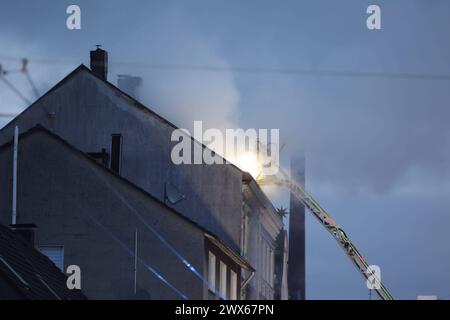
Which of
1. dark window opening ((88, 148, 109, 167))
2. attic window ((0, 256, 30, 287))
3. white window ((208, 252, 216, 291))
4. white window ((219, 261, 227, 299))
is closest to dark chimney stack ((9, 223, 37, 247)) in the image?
attic window ((0, 256, 30, 287))

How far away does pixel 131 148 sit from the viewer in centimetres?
4378

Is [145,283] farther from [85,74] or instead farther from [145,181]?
[85,74]

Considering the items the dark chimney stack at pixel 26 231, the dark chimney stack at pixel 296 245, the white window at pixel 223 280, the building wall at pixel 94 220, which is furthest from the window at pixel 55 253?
the dark chimney stack at pixel 296 245

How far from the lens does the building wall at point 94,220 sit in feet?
112

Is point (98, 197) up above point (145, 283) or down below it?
above

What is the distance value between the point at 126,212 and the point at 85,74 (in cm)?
1043

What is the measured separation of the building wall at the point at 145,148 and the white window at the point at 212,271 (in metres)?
6.09

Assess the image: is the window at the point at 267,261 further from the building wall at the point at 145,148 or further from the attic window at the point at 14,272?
the attic window at the point at 14,272

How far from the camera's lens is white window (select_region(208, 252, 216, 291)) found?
3600 centimetres

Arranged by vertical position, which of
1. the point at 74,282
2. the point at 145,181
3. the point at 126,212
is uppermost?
the point at 145,181

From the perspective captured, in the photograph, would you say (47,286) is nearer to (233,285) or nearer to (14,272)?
(14,272)

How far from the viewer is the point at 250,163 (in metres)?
64.6
